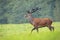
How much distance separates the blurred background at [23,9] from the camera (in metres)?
2.54

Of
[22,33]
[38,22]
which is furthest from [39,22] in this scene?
[22,33]

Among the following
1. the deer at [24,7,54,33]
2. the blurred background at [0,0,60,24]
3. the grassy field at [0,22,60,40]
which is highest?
the blurred background at [0,0,60,24]

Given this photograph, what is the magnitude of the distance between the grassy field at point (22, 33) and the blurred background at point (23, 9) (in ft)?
0.22

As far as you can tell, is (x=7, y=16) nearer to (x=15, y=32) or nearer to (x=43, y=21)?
(x=15, y=32)

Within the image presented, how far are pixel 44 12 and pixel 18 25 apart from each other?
0.39 meters

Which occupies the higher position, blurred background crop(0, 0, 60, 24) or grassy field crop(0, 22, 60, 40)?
blurred background crop(0, 0, 60, 24)

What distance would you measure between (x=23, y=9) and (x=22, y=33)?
12.7 inches

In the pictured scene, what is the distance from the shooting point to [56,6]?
8.59 feet

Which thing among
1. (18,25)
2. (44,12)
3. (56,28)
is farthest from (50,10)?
(18,25)

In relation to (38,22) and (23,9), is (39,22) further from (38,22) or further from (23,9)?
(23,9)

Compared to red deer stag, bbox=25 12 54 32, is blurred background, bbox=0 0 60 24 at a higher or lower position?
higher

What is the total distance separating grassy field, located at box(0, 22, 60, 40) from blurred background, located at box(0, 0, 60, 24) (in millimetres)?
67

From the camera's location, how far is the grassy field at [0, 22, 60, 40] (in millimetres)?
2506

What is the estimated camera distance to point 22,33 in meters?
2.52
